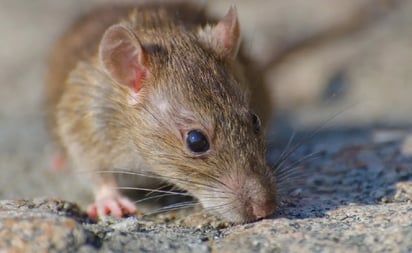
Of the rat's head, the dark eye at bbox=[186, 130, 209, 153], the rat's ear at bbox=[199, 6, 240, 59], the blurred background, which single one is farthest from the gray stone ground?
the rat's ear at bbox=[199, 6, 240, 59]

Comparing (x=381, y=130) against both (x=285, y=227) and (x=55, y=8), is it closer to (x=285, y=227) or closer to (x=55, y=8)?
(x=285, y=227)

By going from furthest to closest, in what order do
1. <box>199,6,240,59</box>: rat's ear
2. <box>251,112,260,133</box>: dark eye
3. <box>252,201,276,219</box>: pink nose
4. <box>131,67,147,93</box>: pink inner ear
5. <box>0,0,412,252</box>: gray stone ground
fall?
<box>199,6,240,59</box>: rat's ear
<box>131,67,147,93</box>: pink inner ear
<box>251,112,260,133</box>: dark eye
<box>252,201,276,219</box>: pink nose
<box>0,0,412,252</box>: gray stone ground

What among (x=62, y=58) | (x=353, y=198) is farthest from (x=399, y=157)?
(x=62, y=58)

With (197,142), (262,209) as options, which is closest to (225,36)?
(197,142)

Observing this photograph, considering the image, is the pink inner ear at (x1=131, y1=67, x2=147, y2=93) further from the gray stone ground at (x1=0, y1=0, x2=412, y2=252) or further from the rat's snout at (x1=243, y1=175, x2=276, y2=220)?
the rat's snout at (x1=243, y1=175, x2=276, y2=220)

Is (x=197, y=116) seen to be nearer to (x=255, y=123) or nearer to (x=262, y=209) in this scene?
(x=255, y=123)

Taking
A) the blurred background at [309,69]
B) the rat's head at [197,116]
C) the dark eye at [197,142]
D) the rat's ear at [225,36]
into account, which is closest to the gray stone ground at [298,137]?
the blurred background at [309,69]

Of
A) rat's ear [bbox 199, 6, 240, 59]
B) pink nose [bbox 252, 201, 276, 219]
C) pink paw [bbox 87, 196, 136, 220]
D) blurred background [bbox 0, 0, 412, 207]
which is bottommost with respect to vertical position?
pink nose [bbox 252, 201, 276, 219]

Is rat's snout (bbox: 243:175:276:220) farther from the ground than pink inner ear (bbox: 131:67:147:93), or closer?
closer
